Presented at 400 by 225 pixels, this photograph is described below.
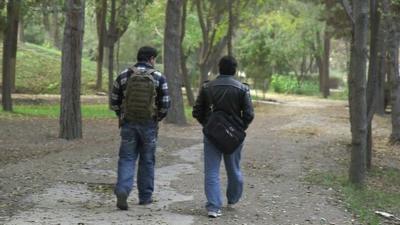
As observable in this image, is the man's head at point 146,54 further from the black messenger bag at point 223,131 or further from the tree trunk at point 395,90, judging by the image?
the tree trunk at point 395,90

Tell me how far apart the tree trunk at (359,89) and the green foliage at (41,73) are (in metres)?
27.1

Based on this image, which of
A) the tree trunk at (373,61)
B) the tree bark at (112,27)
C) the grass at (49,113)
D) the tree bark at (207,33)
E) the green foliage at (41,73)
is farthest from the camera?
the green foliage at (41,73)

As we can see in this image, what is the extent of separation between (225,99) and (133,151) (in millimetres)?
1297

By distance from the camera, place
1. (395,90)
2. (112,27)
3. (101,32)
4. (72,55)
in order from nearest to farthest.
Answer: (72,55), (395,90), (112,27), (101,32)

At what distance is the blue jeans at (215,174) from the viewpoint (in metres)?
7.38

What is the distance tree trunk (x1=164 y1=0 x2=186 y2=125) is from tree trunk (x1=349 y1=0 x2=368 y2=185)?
34.5 ft

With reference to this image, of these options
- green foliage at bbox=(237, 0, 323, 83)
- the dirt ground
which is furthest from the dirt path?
green foliage at bbox=(237, 0, 323, 83)

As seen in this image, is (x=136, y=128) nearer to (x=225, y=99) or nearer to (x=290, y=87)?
(x=225, y=99)

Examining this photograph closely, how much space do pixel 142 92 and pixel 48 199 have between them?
199cm

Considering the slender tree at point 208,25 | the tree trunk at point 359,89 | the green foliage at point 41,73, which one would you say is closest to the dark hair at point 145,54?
the tree trunk at point 359,89

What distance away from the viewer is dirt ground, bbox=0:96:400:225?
7391 millimetres

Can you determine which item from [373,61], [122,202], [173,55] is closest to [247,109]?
[122,202]

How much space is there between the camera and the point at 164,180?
10.2 metres

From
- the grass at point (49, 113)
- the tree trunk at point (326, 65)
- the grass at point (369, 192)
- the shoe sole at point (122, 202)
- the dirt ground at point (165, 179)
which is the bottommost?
the grass at point (369, 192)
